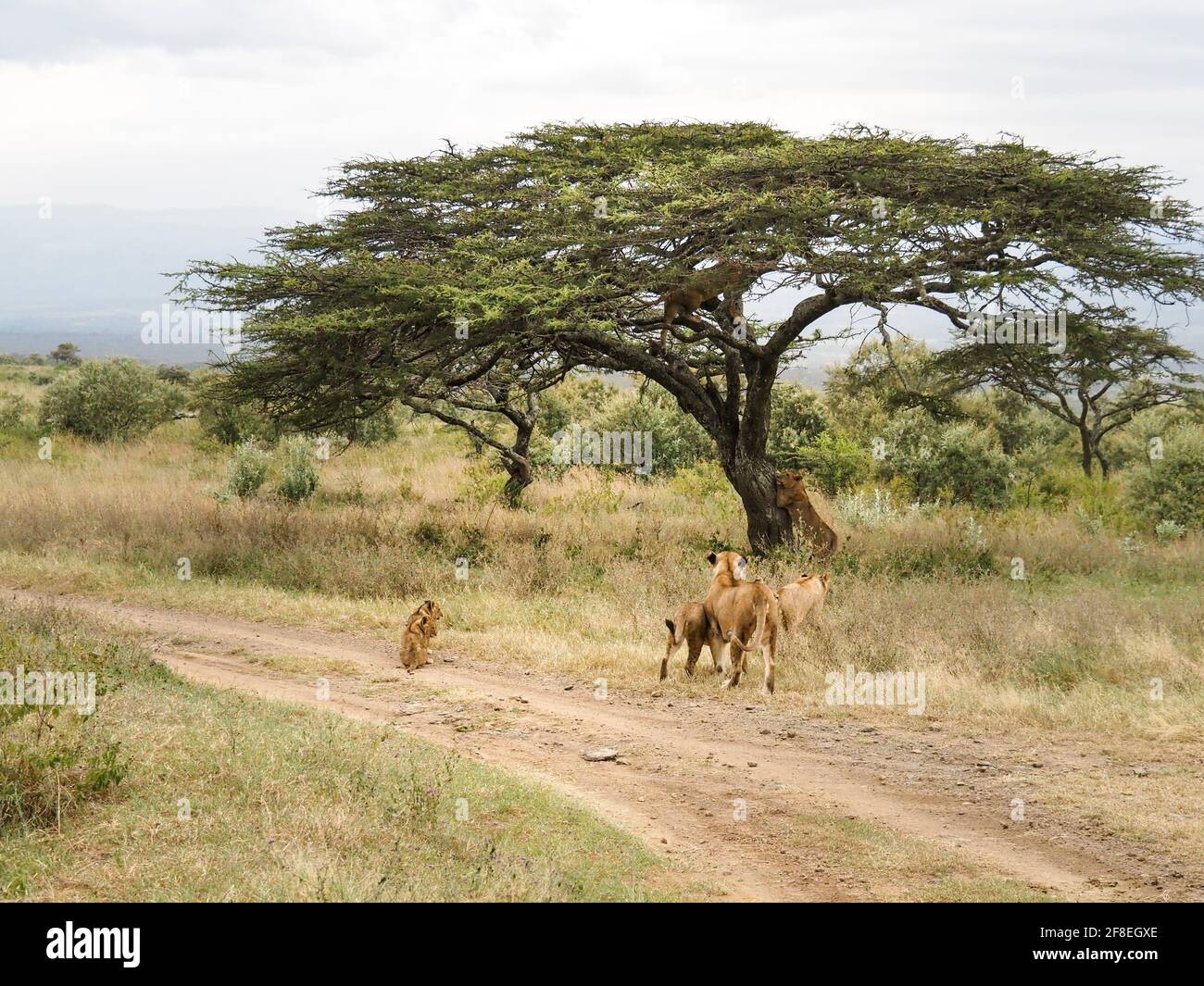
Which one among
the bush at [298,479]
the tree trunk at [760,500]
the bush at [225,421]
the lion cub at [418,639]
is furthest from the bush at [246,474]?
the lion cub at [418,639]

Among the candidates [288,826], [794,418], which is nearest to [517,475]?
[794,418]

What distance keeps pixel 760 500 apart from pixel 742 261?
3.80 metres

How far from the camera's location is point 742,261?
14.3 m

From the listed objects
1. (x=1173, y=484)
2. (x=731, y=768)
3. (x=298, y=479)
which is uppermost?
(x=1173, y=484)

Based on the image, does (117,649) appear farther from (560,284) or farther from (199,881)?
(560,284)

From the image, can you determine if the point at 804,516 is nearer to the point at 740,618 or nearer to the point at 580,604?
the point at 580,604

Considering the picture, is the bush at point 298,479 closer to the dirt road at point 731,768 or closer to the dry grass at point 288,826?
the dirt road at point 731,768

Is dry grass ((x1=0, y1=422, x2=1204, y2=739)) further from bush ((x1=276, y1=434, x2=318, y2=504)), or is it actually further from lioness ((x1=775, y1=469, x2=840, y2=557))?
lioness ((x1=775, y1=469, x2=840, y2=557))

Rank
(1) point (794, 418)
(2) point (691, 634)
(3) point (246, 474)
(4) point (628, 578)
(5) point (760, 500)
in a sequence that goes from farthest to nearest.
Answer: (1) point (794, 418) < (3) point (246, 474) < (5) point (760, 500) < (4) point (628, 578) < (2) point (691, 634)

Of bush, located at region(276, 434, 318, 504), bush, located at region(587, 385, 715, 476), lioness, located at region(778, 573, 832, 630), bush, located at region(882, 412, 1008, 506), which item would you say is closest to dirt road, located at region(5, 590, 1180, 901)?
lioness, located at region(778, 573, 832, 630)

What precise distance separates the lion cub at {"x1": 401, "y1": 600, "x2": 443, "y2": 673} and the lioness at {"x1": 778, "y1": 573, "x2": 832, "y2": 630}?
3564 mm

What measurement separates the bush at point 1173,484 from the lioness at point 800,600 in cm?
1262

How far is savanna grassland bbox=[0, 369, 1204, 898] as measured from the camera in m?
6.80
